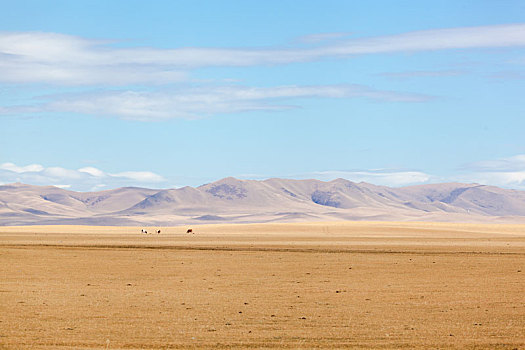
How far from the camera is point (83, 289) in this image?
31.6 m

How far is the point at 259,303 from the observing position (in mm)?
26984

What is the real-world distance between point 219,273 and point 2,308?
16.4 m

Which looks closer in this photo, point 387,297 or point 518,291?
point 387,297

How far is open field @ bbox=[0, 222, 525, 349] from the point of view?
19.6m

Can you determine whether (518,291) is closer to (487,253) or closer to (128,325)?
(128,325)

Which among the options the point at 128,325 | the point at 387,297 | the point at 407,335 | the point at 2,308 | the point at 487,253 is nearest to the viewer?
the point at 407,335

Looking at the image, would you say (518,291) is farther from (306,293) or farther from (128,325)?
(128,325)

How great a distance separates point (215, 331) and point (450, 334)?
6435 millimetres

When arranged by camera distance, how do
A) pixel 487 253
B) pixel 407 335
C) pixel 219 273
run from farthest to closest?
pixel 487 253 → pixel 219 273 → pixel 407 335

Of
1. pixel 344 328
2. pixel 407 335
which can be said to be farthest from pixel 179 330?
pixel 407 335

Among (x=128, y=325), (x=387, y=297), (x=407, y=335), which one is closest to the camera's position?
(x=407, y=335)

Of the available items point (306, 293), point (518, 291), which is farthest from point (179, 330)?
point (518, 291)

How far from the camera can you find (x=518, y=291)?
31078mm

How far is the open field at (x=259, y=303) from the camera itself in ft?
64.3
